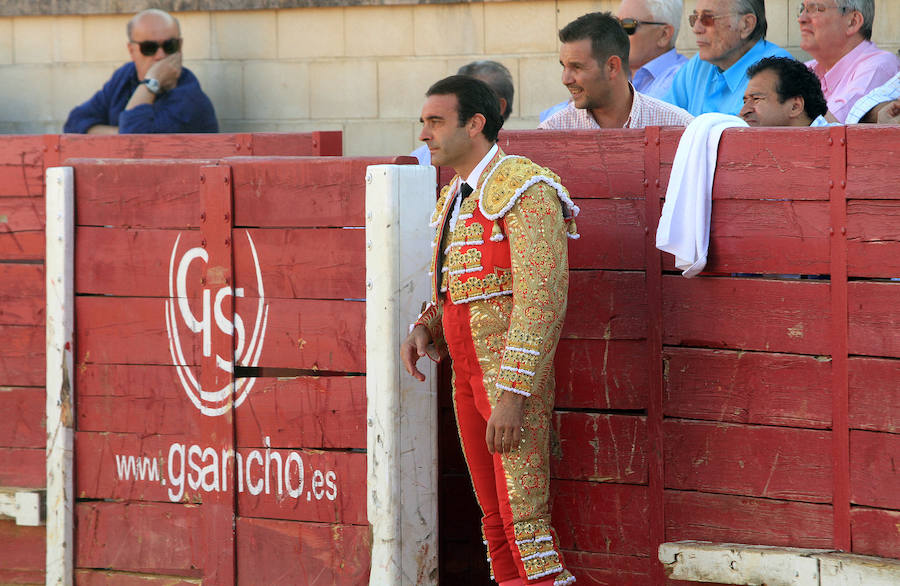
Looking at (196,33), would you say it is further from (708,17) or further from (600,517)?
(600,517)

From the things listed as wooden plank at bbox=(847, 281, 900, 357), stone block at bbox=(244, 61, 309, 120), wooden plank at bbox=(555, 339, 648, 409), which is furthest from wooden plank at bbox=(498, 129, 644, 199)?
stone block at bbox=(244, 61, 309, 120)

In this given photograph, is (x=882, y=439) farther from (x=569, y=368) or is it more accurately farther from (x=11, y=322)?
(x=11, y=322)

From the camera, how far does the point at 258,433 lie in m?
4.69

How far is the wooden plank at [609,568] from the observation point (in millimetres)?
4414

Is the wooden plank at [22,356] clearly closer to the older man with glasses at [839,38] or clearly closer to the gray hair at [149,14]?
the gray hair at [149,14]

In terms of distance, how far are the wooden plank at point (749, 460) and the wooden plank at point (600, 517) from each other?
0.15 metres

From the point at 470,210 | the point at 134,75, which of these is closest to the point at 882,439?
the point at 470,210

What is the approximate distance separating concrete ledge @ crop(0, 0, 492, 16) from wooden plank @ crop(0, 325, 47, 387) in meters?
2.85

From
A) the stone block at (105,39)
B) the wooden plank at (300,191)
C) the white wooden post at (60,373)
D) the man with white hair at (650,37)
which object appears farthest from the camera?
the stone block at (105,39)

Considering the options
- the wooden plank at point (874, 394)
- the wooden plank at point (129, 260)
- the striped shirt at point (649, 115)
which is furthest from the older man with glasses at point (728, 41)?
the wooden plank at point (129, 260)

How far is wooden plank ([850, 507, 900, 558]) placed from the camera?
3.95 metres

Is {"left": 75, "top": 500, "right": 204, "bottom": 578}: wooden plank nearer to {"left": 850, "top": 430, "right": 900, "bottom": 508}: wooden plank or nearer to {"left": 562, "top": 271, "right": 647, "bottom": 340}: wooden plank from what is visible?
{"left": 562, "top": 271, "right": 647, "bottom": 340}: wooden plank

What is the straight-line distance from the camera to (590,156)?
14.5ft

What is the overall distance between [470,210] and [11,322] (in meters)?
2.21
